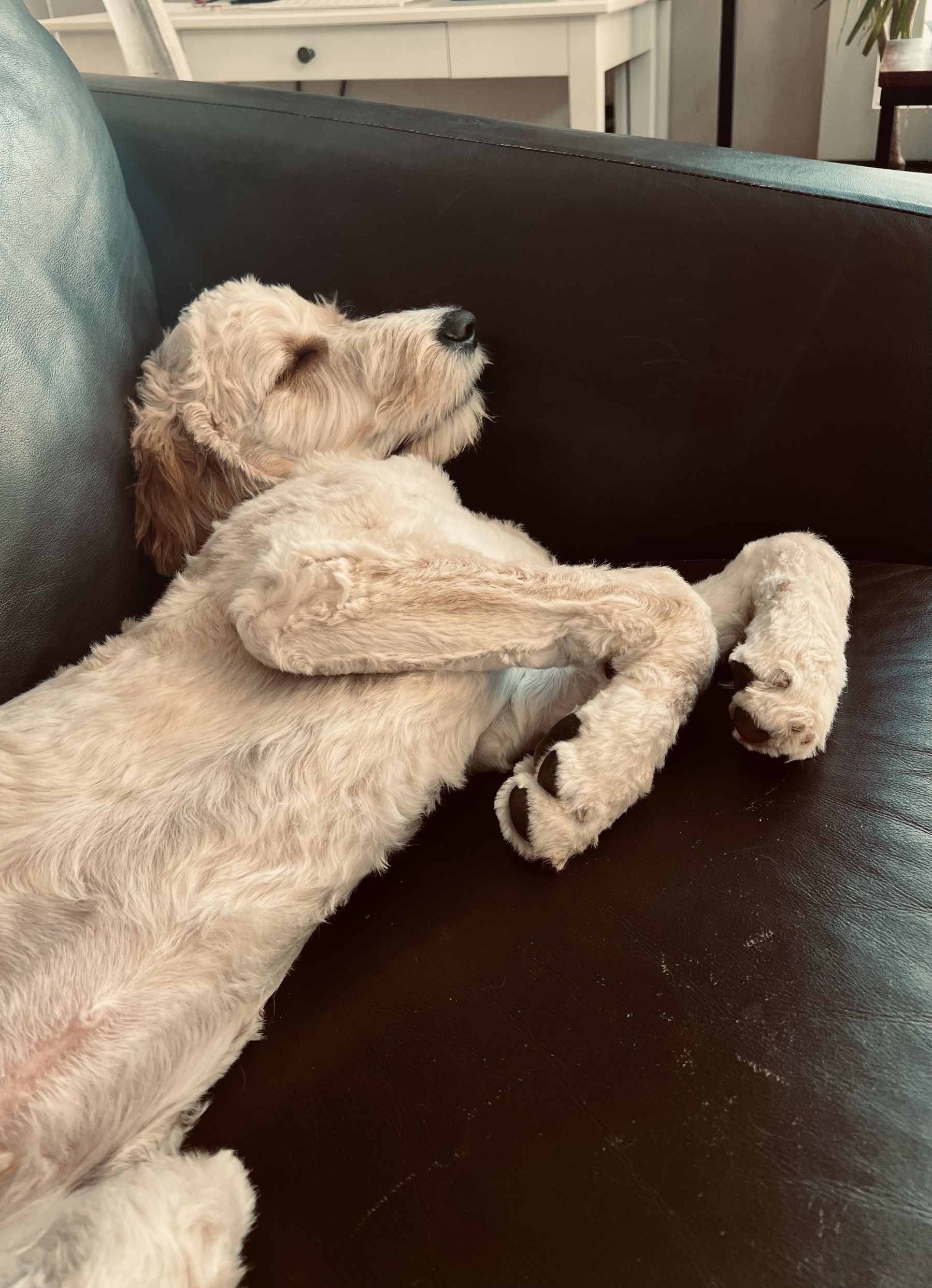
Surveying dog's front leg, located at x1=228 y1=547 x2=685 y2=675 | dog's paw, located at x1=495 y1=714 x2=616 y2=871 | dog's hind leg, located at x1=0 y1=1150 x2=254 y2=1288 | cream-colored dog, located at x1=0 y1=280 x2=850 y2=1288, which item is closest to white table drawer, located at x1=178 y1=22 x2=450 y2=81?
cream-colored dog, located at x1=0 y1=280 x2=850 y2=1288

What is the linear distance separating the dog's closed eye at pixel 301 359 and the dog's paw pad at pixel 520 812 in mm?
923

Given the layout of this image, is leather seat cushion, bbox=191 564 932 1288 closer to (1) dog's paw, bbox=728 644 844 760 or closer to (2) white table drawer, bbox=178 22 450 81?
(1) dog's paw, bbox=728 644 844 760

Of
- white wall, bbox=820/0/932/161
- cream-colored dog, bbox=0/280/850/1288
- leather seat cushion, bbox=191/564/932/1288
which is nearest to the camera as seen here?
leather seat cushion, bbox=191/564/932/1288

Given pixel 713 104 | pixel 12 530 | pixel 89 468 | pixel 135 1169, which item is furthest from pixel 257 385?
pixel 713 104

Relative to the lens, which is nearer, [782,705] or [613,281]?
[782,705]

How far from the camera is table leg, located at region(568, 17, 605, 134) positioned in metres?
3.07

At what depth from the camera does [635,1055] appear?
37.0 inches

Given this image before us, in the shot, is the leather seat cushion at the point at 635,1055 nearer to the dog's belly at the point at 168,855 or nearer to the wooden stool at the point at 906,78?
the dog's belly at the point at 168,855

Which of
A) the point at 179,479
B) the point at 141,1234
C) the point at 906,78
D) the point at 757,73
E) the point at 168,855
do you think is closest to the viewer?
the point at 141,1234

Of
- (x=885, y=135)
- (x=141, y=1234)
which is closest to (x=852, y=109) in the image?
(x=885, y=135)

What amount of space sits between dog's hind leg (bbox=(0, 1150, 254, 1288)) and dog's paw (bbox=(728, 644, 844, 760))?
75 cm

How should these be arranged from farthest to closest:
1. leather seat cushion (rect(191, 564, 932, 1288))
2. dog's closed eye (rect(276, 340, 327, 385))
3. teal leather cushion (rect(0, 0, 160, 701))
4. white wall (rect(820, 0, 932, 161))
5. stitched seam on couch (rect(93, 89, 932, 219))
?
1. white wall (rect(820, 0, 932, 161))
2. dog's closed eye (rect(276, 340, 327, 385))
3. stitched seam on couch (rect(93, 89, 932, 219))
4. teal leather cushion (rect(0, 0, 160, 701))
5. leather seat cushion (rect(191, 564, 932, 1288))

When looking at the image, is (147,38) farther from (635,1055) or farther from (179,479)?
(635,1055)

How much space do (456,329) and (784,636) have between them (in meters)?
0.78
